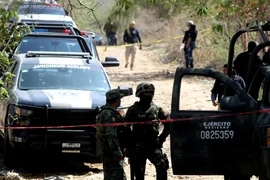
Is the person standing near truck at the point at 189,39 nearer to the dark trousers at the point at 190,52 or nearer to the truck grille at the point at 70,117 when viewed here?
the dark trousers at the point at 190,52

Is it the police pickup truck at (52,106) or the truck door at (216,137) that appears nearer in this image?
the truck door at (216,137)

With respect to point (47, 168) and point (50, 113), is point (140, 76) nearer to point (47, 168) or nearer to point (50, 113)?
point (47, 168)

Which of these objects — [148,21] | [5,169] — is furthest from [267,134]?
[148,21]

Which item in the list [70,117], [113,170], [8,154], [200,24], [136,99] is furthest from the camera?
[200,24]

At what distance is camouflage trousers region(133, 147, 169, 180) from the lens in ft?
26.5

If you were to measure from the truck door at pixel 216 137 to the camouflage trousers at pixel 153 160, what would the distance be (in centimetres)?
66

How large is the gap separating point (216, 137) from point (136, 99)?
37.0ft

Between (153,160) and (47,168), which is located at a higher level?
(153,160)

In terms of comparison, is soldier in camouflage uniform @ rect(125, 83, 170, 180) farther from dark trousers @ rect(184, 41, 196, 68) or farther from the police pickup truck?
dark trousers @ rect(184, 41, 196, 68)

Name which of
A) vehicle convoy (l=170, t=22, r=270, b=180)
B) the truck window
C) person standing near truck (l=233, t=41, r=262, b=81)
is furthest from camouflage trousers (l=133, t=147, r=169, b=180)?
the truck window

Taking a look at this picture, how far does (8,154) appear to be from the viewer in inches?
425

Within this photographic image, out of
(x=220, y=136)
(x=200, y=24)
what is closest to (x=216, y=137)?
(x=220, y=136)

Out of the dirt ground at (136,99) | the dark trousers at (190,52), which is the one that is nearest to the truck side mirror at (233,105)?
the dirt ground at (136,99)

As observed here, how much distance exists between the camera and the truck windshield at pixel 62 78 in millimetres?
11414
